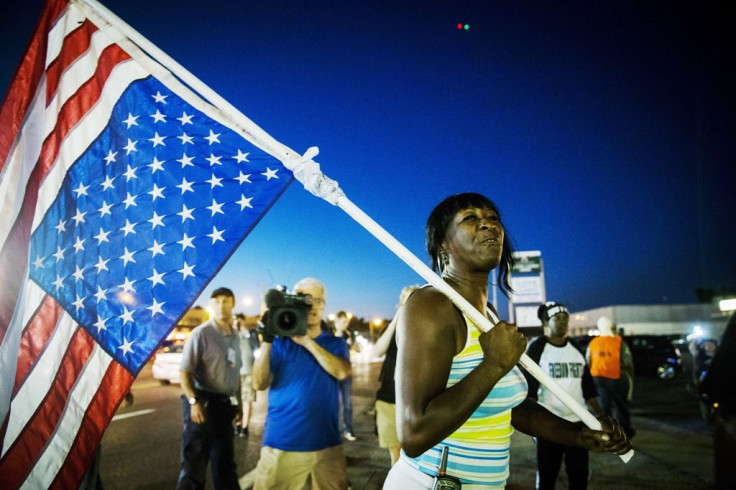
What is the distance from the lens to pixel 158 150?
2.48 meters

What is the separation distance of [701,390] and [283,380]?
9.25 ft

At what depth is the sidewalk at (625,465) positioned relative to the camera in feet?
18.1

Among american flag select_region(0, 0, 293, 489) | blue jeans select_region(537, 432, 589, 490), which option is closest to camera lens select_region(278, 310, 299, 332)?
american flag select_region(0, 0, 293, 489)

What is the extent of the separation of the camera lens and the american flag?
1.05 meters

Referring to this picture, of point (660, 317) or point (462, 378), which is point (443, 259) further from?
point (660, 317)

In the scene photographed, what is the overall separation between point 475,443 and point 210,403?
146 inches

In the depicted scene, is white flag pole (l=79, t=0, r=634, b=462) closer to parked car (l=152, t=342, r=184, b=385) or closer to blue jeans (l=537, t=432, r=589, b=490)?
blue jeans (l=537, t=432, r=589, b=490)

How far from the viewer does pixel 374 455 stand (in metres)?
6.82

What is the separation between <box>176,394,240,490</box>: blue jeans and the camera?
4.25m

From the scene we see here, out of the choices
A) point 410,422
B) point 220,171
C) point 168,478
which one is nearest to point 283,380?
point 220,171

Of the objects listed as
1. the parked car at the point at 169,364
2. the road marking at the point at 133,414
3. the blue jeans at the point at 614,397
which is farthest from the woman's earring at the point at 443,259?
the parked car at the point at 169,364

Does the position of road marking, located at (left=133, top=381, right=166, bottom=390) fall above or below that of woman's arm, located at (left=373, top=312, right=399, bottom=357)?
below

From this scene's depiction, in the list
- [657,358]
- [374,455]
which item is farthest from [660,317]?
[374,455]

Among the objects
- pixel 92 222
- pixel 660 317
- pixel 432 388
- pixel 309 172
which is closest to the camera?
pixel 432 388
